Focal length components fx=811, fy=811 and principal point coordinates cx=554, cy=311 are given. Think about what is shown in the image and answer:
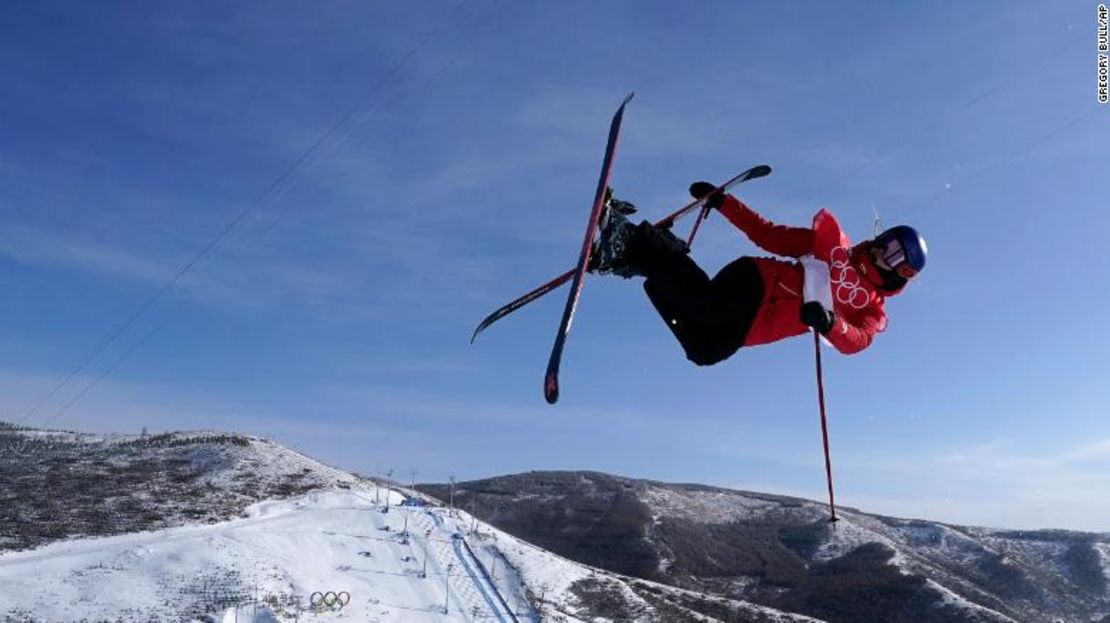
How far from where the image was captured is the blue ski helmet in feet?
29.2

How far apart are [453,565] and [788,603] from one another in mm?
44110

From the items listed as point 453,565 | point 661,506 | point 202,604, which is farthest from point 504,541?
point 661,506

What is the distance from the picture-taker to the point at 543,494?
12612cm

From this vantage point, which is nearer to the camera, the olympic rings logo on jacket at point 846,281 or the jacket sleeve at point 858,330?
the jacket sleeve at point 858,330

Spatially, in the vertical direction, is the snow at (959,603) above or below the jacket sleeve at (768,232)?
below

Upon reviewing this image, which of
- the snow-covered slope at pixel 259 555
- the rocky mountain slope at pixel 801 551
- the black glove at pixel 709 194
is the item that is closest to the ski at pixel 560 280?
the black glove at pixel 709 194

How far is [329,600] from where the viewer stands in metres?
32.7

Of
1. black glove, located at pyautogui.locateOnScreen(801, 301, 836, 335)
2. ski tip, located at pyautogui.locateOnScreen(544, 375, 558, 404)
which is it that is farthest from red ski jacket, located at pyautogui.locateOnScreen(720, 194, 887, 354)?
ski tip, located at pyautogui.locateOnScreen(544, 375, 558, 404)

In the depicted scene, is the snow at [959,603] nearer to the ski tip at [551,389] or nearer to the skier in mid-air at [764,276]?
the skier in mid-air at [764,276]

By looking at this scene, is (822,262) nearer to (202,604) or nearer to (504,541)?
(202,604)

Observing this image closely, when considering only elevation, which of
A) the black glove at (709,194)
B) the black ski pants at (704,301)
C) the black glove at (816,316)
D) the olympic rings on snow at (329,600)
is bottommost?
the olympic rings on snow at (329,600)

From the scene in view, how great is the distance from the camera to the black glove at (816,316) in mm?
8492

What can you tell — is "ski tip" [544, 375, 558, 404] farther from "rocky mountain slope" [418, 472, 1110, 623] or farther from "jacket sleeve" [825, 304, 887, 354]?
"rocky mountain slope" [418, 472, 1110, 623]

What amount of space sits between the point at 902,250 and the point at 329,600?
29735 mm
